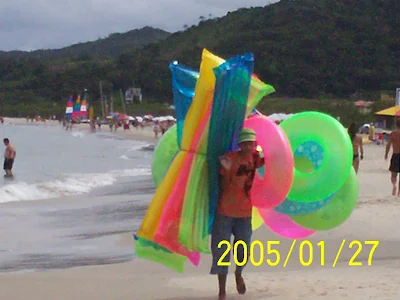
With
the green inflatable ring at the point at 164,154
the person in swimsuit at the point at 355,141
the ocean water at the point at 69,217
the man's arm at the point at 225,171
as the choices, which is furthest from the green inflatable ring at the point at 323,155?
the person in swimsuit at the point at 355,141

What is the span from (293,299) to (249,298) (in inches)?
11.4

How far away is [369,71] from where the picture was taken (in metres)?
67.4

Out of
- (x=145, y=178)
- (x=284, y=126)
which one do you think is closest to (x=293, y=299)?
(x=284, y=126)

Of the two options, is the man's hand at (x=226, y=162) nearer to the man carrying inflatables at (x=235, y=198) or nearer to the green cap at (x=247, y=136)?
the man carrying inflatables at (x=235, y=198)

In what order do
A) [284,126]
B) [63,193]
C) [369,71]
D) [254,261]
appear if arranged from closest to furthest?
[284,126] < [254,261] < [63,193] < [369,71]

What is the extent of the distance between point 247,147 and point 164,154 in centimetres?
85

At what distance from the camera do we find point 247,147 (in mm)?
4617

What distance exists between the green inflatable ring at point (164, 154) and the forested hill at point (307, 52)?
62.0 m

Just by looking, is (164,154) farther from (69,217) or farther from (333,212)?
(69,217)

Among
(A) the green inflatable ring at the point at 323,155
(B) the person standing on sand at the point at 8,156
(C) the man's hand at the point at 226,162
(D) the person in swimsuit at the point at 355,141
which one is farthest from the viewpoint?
(B) the person standing on sand at the point at 8,156

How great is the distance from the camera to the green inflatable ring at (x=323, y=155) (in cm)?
495

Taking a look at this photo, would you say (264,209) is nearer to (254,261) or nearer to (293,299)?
(293,299)

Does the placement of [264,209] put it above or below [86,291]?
above

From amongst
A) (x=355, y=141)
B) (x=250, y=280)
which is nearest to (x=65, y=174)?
(x=355, y=141)
